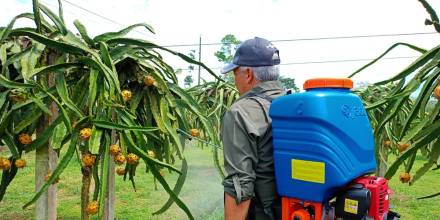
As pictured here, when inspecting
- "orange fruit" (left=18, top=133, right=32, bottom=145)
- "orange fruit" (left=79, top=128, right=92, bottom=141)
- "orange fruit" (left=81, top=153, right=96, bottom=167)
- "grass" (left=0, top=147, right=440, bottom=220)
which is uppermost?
"orange fruit" (left=79, top=128, right=92, bottom=141)

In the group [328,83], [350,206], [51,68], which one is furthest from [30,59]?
[350,206]

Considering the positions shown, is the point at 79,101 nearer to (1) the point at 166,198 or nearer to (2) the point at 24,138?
(2) the point at 24,138

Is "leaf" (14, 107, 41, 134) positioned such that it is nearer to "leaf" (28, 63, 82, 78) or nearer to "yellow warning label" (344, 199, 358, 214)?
"leaf" (28, 63, 82, 78)

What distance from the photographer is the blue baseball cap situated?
4.50 feet

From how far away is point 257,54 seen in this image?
4.51ft

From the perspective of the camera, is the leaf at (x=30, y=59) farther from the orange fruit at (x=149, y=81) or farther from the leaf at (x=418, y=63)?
the leaf at (x=418, y=63)

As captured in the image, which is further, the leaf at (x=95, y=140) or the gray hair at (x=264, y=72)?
the gray hair at (x=264, y=72)

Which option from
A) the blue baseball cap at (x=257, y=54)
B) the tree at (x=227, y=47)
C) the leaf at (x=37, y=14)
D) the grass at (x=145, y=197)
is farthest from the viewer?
the tree at (x=227, y=47)

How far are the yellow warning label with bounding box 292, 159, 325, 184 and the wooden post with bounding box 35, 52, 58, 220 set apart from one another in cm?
78

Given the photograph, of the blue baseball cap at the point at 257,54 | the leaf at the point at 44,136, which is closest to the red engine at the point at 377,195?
the blue baseball cap at the point at 257,54

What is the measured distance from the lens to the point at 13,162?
131 centimetres

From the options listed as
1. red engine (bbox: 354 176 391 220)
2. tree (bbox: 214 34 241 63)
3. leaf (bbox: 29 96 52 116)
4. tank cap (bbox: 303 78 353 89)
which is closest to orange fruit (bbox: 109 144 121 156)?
leaf (bbox: 29 96 52 116)

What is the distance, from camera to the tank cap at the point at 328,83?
112cm

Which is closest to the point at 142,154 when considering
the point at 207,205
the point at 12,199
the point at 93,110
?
the point at 93,110
